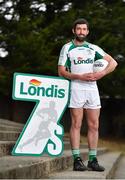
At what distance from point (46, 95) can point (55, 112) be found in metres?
0.19

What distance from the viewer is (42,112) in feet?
16.6

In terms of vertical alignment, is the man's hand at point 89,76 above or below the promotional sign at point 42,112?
above

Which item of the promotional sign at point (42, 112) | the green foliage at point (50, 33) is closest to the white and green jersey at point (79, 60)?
the promotional sign at point (42, 112)

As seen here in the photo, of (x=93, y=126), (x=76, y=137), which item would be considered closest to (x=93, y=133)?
(x=93, y=126)

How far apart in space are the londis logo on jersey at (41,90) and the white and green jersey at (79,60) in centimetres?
16

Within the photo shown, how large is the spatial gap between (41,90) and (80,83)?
0.40m

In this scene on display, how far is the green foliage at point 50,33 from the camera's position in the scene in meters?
14.7

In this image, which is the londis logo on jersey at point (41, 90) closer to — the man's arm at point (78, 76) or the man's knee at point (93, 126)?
the man's arm at point (78, 76)

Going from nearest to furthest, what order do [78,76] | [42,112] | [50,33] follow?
1. [78,76]
2. [42,112]
3. [50,33]

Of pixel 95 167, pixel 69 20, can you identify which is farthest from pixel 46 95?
pixel 69 20

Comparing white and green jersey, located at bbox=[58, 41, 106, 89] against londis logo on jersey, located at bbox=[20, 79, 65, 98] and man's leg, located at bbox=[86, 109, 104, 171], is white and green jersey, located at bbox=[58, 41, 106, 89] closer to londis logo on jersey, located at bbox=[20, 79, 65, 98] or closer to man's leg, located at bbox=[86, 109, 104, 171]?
londis logo on jersey, located at bbox=[20, 79, 65, 98]

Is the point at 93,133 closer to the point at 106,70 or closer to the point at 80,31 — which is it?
the point at 106,70

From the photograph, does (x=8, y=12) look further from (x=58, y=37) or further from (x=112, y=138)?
(x=112, y=138)

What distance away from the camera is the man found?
4969 mm
